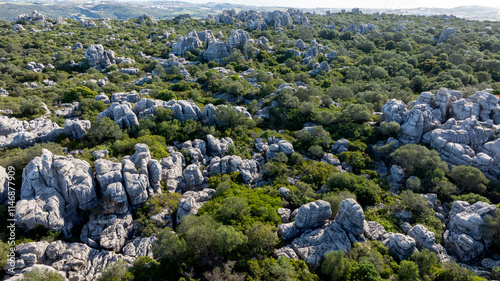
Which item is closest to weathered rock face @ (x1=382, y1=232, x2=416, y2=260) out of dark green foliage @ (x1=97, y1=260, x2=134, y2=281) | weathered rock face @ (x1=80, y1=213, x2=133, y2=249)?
dark green foliage @ (x1=97, y1=260, x2=134, y2=281)

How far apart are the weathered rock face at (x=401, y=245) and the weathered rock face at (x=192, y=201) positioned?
19.5 metres

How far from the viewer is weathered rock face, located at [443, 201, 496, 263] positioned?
2373 cm

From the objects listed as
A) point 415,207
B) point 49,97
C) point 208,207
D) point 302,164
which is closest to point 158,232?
point 208,207

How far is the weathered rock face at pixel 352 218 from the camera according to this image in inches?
900

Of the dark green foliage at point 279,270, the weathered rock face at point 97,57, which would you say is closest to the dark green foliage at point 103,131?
the dark green foliage at point 279,270

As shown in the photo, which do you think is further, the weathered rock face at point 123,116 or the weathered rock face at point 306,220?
the weathered rock face at point 123,116

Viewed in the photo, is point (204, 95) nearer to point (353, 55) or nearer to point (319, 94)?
point (319, 94)

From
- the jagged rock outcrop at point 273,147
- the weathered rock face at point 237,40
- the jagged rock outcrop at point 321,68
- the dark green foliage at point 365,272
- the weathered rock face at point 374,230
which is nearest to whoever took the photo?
the dark green foliage at point 365,272

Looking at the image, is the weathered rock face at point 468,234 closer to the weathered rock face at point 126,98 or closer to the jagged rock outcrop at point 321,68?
the weathered rock face at point 126,98

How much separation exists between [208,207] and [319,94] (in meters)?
40.3

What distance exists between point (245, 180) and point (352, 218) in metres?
13.7

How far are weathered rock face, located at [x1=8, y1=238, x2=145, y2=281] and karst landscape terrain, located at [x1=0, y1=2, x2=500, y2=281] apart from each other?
0.34ft

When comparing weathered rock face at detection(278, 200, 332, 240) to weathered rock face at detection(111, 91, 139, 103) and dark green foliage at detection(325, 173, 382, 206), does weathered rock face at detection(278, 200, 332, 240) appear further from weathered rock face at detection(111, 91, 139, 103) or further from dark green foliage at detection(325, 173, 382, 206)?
A: weathered rock face at detection(111, 91, 139, 103)

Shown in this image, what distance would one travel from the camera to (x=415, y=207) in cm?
2792
